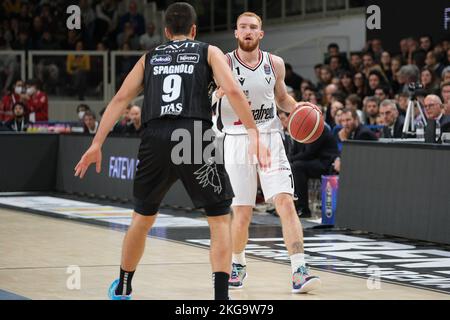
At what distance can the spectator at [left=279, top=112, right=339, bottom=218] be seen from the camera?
16.5 m

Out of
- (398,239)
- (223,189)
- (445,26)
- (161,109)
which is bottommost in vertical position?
(398,239)

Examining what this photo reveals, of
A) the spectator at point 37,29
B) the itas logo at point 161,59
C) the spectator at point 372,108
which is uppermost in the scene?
the spectator at point 37,29

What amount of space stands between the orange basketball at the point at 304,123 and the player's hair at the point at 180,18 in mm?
2172

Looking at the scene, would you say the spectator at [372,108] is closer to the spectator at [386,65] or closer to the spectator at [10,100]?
the spectator at [386,65]

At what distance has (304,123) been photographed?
1023 cm

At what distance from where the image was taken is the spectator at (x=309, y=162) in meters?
16.5

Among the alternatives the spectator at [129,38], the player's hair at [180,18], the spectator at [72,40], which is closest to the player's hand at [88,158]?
the player's hair at [180,18]

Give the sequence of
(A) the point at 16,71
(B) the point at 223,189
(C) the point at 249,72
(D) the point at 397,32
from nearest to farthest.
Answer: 1. (B) the point at 223,189
2. (C) the point at 249,72
3. (D) the point at 397,32
4. (A) the point at 16,71

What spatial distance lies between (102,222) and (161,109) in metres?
7.71

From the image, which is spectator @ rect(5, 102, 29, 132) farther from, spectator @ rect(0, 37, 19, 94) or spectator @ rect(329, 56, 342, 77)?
spectator @ rect(329, 56, 342, 77)

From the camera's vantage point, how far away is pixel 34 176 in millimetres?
21156

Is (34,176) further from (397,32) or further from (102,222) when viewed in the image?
(397,32)

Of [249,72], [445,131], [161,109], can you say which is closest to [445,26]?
[445,131]

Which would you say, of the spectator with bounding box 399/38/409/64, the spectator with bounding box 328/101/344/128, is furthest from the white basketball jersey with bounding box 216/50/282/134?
the spectator with bounding box 399/38/409/64
